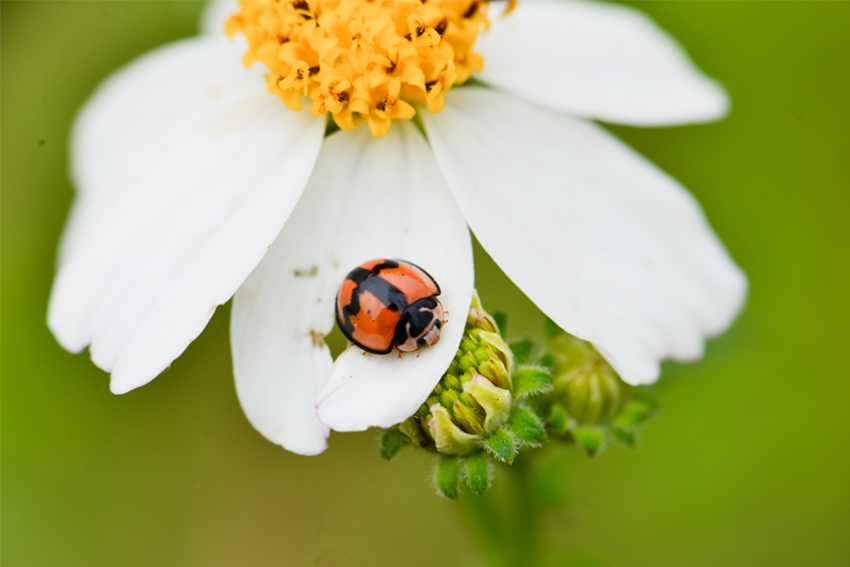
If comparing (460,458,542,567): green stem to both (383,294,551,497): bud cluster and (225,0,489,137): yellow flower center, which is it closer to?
(383,294,551,497): bud cluster

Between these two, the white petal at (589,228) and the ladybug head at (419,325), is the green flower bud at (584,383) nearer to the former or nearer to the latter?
the white petal at (589,228)

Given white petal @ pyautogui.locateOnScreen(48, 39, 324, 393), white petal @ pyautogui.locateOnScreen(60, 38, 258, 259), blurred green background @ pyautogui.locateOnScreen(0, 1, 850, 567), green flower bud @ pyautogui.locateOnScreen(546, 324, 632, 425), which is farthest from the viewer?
blurred green background @ pyautogui.locateOnScreen(0, 1, 850, 567)

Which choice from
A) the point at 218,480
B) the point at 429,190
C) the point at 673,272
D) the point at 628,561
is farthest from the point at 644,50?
the point at 218,480

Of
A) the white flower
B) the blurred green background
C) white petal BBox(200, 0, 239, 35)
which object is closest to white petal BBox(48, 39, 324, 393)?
the white flower

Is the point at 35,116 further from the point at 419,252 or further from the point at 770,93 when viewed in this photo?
the point at 770,93

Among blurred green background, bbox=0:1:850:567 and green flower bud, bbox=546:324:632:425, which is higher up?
green flower bud, bbox=546:324:632:425

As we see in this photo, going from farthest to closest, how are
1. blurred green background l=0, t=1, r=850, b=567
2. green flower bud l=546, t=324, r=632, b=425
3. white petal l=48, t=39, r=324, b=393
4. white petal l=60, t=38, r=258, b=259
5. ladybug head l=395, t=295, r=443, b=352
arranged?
1. blurred green background l=0, t=1, r=850, b=567
2. white petal l=60, t=38, r=258, b=259
3. green flower bud l=546, t=324, r=632, b=425
4. white petal l=48, t=39, r=324, b=393
5. ladybug head l=395, t=295, r=443, b=352
